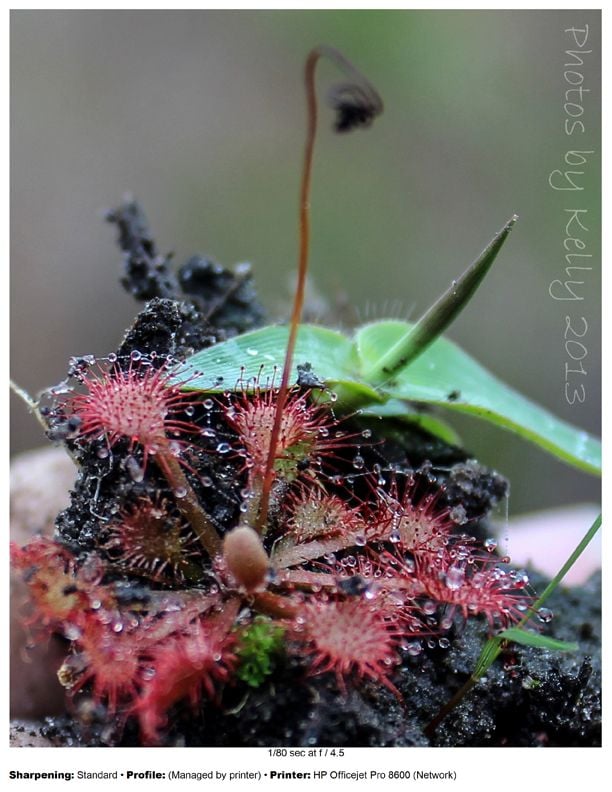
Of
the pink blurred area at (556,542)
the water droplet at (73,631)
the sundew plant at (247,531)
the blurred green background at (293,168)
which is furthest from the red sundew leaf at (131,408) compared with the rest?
the blurred green background at (293,168)

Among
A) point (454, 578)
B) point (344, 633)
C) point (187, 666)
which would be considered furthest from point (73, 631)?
point (454, 578)

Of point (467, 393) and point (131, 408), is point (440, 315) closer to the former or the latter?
point (467, 393)

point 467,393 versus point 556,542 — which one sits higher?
point 467,393

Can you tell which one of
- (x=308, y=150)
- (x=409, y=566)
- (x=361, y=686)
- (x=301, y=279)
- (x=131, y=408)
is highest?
(x=308, y=150)

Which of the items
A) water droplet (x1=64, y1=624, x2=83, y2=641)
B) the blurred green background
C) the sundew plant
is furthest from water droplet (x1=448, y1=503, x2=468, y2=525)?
the blurred green background

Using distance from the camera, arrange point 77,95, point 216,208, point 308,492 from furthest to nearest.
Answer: point 216,208 < point 77,95 < point 308,492

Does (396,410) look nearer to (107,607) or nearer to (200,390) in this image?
(200,390)

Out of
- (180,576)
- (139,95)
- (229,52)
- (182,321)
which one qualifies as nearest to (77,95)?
(139,95)
